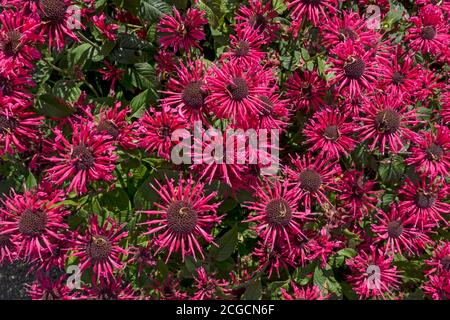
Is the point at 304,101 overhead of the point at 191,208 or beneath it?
overhead

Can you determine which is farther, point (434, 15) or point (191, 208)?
point (434, 15)

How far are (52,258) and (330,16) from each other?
2.12 meters

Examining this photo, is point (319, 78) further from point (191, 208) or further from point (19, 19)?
point (19, 19)

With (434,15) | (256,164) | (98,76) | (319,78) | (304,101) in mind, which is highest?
(434,15)

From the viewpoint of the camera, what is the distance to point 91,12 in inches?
76.7

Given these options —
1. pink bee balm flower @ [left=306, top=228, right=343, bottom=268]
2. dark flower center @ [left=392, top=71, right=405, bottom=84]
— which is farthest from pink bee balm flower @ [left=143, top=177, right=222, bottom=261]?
dark flower center @ [left=392, top=71, right=405, bottom=84]

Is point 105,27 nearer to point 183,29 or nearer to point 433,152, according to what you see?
point 183,29

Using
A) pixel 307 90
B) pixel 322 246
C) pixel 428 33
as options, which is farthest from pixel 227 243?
pixel 428 33

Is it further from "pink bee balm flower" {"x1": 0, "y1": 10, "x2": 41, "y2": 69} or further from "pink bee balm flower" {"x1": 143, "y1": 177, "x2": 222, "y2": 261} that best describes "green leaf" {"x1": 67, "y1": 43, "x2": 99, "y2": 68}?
"pink bee balm flower" {"x1": 143, "y1": 177, "x2": 222, "y2": 261}

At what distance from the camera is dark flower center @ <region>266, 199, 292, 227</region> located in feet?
5.86

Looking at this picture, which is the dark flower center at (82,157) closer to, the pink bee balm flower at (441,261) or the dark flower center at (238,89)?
the dark flower center at (238,89)

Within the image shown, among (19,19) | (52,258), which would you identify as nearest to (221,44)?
(19,19)

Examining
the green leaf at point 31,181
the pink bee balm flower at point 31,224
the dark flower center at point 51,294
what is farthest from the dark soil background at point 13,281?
the pink bee balm flower at point 31,224

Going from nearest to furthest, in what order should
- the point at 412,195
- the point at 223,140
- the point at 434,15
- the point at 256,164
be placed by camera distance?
1. the point at 223,140
2. the point at 256,164
3. the point at 412,195
4. the point at 434,15
